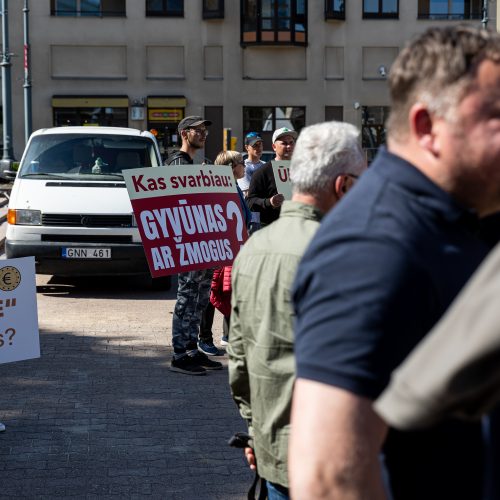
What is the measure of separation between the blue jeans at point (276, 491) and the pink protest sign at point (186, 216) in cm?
459

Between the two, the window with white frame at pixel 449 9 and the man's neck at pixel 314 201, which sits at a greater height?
the window with white frame at pixel 449 9

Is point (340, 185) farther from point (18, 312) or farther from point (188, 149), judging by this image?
point (188, 149)

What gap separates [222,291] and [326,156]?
4504 mm

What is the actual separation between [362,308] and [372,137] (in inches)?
1849

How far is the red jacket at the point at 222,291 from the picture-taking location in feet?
24.1

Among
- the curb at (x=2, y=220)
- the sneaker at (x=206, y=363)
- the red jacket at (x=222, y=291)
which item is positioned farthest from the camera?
the curb at (x=2, y=220)

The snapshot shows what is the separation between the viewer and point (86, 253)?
11.3 metres

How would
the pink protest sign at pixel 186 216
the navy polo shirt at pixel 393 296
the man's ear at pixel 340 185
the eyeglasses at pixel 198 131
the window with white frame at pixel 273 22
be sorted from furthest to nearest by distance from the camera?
the window with white frame at pixel 273 22 → the eyeglasses at pixel 198 131 → the pink protest sign at pixel 186 216 → the man's ear at pixel 340 185 → the navy polo shirt at pixel 393 296

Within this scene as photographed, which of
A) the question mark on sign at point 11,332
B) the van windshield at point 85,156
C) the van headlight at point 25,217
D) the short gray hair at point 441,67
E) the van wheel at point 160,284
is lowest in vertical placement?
the van wheel at point 160,284

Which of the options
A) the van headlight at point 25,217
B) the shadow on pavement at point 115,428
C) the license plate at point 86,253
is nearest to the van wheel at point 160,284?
the license plate at point 86,253

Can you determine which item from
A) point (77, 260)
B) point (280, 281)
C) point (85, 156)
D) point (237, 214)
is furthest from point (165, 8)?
point (280, 281)

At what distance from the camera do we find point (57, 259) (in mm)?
11258

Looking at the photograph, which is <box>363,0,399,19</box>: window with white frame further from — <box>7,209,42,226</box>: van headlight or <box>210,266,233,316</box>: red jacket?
<box>210,266,233,316</box>: red jacket

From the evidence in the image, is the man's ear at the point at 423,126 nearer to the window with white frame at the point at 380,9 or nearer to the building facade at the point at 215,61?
the building facade at the point at 215,61
